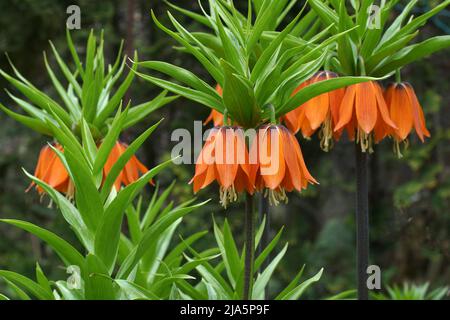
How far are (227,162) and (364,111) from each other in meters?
0.43

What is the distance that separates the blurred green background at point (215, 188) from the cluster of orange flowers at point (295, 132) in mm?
2098

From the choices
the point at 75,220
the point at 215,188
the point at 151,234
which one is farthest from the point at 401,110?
the point at 215,188

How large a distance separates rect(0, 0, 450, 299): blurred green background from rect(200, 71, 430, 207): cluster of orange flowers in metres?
2.10

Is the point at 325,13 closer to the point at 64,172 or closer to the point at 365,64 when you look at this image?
the point at 365,64

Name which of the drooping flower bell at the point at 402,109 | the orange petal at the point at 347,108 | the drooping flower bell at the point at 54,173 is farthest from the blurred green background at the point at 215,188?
the orange petal at the point at 347,108

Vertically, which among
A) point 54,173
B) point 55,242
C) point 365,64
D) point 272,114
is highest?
point 365,64

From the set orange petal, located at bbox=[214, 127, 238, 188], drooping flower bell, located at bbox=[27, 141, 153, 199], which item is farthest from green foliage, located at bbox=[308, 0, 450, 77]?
drooping flower bell, located at bbox=[27, 141, 153, 199]

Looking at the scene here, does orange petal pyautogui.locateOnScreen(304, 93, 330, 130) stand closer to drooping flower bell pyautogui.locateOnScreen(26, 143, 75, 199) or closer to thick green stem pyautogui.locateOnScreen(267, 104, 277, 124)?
thick green stem pyautogui.locateOnScreen(267, 104, 277, 124)

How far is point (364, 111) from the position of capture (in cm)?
175

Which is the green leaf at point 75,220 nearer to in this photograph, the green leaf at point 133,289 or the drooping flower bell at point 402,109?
the green leaf at point 133,289

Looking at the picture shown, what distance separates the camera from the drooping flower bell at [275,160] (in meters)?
1.48

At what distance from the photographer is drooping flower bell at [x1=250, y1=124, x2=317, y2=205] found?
1.48 m

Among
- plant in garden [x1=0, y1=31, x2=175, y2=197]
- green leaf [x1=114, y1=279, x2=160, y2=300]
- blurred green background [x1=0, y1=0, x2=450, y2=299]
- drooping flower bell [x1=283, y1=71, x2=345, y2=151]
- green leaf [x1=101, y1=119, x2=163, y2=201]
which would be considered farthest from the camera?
blurred green background [x1=0, y1=0, x2=450, y2=299]
